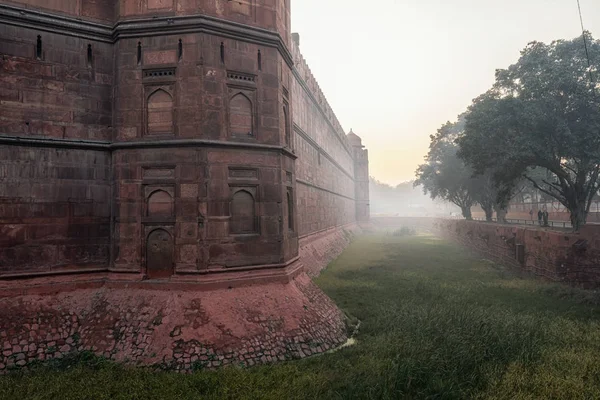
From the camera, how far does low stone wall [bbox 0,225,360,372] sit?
23.8ft

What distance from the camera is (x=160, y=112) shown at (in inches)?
352

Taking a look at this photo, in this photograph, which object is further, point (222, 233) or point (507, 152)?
point (507, 152)

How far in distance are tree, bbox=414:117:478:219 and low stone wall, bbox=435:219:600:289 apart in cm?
1046

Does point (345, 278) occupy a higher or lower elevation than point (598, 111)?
lower

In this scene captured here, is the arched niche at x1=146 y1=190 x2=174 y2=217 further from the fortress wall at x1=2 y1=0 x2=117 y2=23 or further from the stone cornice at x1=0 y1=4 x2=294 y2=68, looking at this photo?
the fortress wall at x1=2 y1=0 x2=117 y2=23

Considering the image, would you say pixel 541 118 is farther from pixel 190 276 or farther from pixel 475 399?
pixel 190 276

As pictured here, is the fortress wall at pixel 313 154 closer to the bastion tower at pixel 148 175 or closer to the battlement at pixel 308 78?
the battlement at pixel 308 78

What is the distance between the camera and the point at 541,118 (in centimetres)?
1697

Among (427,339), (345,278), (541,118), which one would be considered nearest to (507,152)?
(541,118)

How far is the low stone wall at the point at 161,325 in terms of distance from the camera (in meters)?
7.24

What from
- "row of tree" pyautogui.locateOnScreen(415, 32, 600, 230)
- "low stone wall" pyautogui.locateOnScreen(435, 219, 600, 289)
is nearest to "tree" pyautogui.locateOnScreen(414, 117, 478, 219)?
"low stone wall" pyautogui.locateOnScreen(435, 219, 600, 289)

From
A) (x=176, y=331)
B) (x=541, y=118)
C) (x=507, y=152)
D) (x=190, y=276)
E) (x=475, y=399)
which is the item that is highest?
(x=541, y=118)

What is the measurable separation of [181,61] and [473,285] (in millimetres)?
13273

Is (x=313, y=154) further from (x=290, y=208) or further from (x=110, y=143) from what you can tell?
(x=110, y=143)
